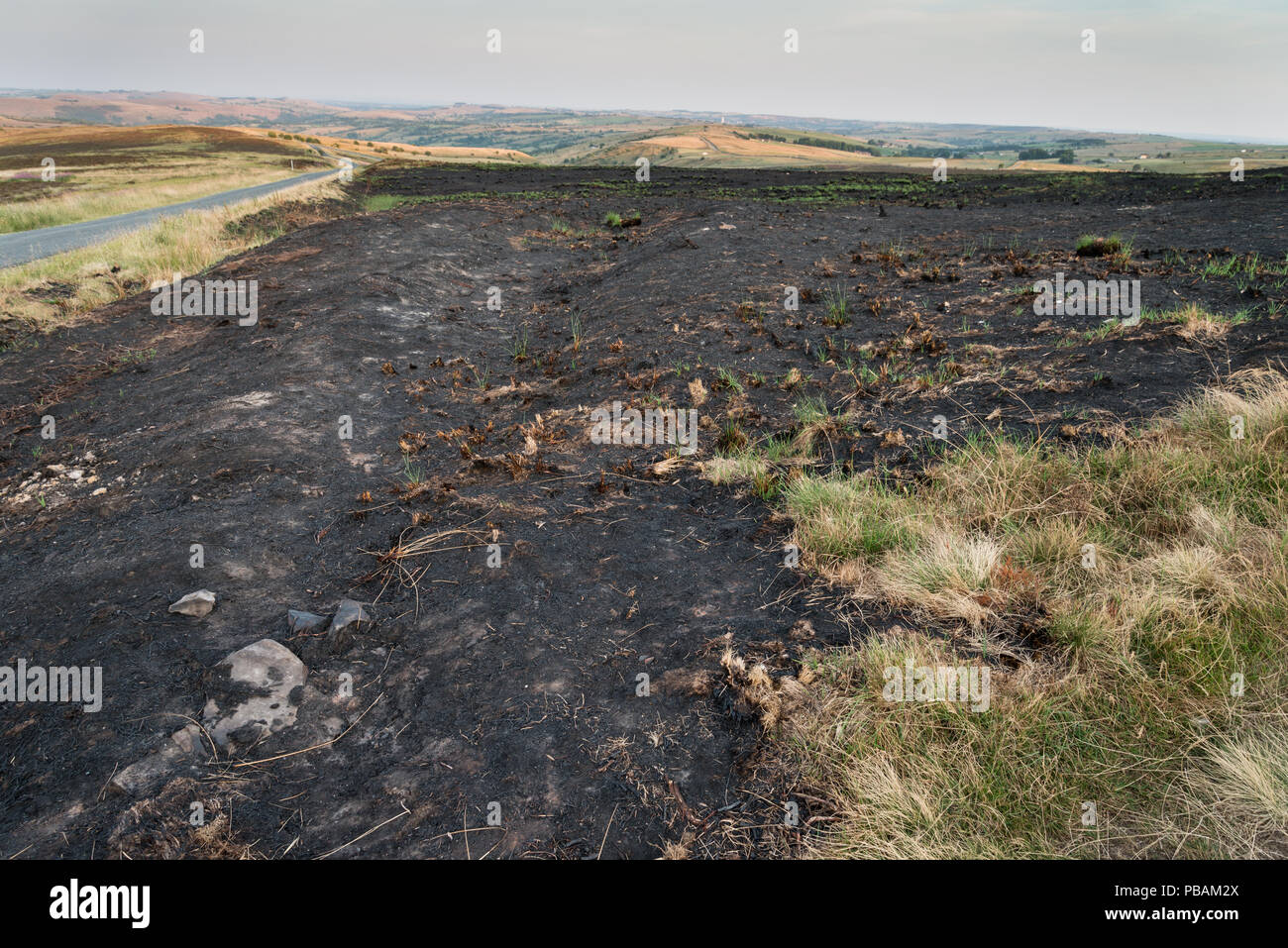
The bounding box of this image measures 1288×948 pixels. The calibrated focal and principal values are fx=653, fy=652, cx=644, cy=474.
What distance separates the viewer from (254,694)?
3.40 metres

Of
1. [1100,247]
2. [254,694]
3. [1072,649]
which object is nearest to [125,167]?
[1100,247]

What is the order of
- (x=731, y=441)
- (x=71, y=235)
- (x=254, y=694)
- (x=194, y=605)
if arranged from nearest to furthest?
(x=254, y=694) < (x=194, y=605) < (x=731, y=441) < (x=71, y=235)

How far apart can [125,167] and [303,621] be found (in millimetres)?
56571

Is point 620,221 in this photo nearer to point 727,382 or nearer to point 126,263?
point 126,263

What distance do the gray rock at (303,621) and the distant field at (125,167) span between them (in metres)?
27.5

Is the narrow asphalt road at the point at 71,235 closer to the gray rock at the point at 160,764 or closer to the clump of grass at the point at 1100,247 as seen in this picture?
the gray rock at the point at 160,764

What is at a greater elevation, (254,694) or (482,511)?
(482,511)

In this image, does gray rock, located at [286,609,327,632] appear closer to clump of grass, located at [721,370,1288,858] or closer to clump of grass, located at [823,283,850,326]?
clump of grass, located at [721,370,1288,858]

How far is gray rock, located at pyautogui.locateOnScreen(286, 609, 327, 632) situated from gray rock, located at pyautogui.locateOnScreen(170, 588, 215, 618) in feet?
1.56

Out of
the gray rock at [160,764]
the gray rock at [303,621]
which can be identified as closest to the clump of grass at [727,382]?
the gray rock at [303,621]

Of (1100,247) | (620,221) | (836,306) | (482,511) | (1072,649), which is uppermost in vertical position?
(620,221)

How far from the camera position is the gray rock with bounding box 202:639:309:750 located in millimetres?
3221

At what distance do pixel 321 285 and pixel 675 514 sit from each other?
9.96 m
